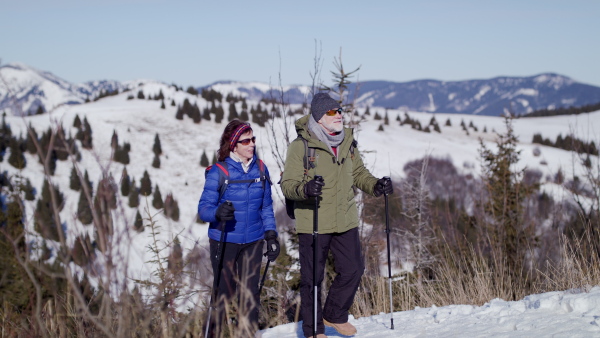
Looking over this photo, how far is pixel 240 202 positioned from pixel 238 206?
0.12 feet

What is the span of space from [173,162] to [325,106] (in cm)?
4116

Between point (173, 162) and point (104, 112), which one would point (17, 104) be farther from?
point (104, 112)

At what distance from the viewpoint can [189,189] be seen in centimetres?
3903

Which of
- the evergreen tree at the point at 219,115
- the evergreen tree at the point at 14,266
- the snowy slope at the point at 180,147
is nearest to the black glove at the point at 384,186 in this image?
the evergreen tree at the point at 14,266

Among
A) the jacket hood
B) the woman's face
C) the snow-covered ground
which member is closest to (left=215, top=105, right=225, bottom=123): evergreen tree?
the snow-covered ground

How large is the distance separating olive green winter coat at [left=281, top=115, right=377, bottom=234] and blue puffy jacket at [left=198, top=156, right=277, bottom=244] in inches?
14.5

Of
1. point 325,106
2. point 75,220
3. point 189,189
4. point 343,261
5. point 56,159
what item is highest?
point 325,106

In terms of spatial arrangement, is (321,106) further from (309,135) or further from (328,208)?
(328,208)

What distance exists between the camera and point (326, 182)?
3.94 metres

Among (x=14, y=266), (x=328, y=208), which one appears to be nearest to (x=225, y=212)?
(x=328, y=208)

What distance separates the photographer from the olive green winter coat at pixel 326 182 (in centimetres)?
390

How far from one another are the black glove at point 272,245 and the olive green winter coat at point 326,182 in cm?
21

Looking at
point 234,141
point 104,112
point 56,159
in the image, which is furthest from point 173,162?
point 234,141

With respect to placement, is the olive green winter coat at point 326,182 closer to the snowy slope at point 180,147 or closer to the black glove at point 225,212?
the black glove at point 225,212
